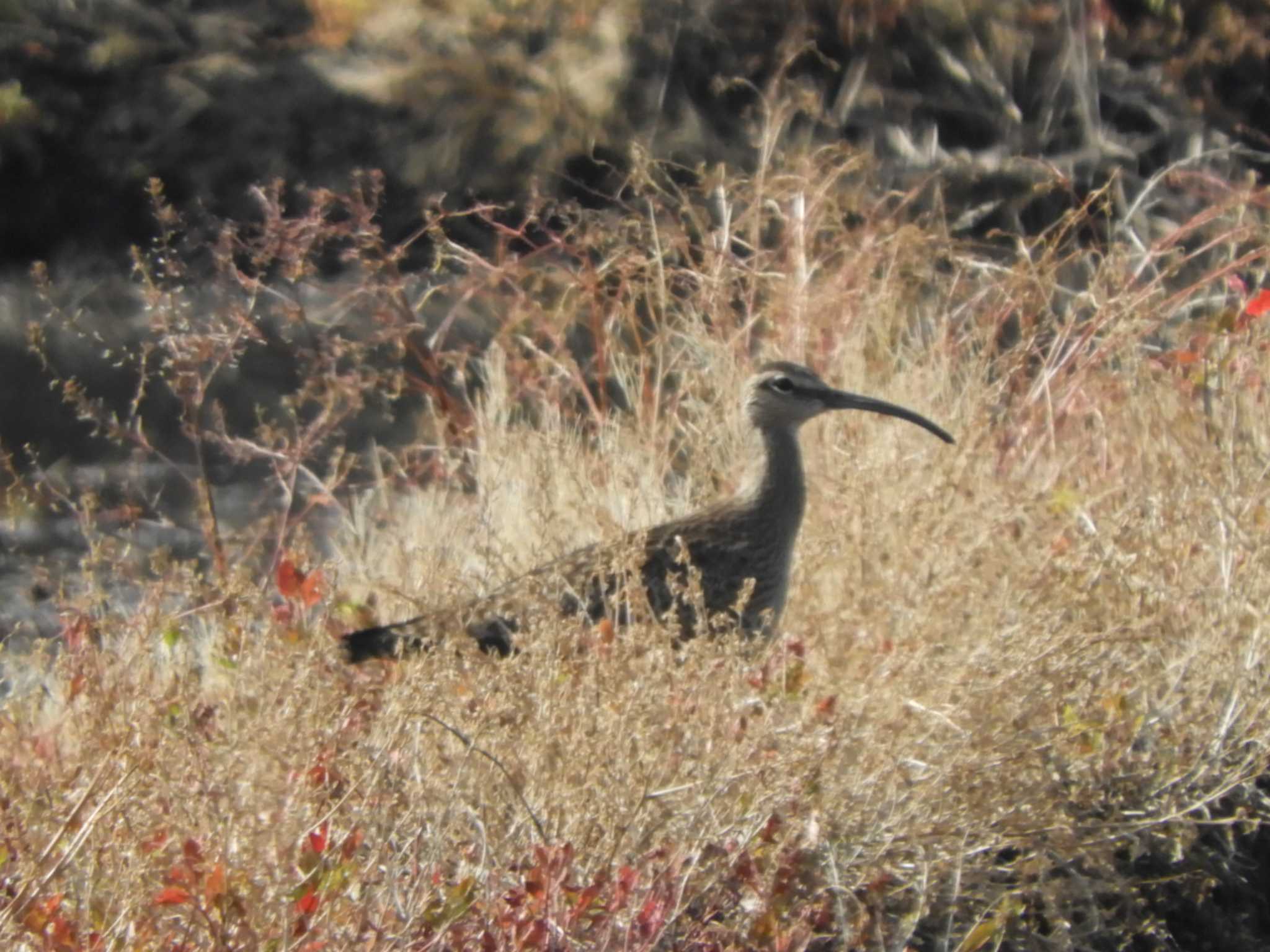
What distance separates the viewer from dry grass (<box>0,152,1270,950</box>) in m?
3.27

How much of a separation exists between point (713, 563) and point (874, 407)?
748mm

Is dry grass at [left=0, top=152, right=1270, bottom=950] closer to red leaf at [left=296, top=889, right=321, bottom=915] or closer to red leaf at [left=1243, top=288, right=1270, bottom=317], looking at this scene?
red leaf at [left=296, top=889, right=321, bottom=915]

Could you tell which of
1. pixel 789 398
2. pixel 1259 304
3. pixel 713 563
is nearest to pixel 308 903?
pixel 713 563

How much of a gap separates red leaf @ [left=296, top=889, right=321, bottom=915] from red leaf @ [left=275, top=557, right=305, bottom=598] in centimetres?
177

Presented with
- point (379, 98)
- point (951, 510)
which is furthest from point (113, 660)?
point (379, 98)

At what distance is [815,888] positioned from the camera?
3732 millimetres

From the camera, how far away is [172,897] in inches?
120

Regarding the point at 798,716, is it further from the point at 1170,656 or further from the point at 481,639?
the point at 1170,656

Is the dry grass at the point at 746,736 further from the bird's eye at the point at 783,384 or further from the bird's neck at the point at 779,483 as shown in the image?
the bird's eye at the point at 783,384

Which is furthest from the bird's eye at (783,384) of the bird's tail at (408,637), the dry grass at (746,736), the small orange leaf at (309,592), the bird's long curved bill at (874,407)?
the small orange leaf at (309,592)

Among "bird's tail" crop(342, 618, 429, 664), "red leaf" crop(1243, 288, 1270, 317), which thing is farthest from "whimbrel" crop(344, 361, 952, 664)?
"red leaf" crop(1243, 288, 1270, 317)

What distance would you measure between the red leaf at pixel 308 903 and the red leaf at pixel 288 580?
5.81 feet

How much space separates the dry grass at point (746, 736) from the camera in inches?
129

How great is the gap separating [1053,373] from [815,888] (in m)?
2.87
